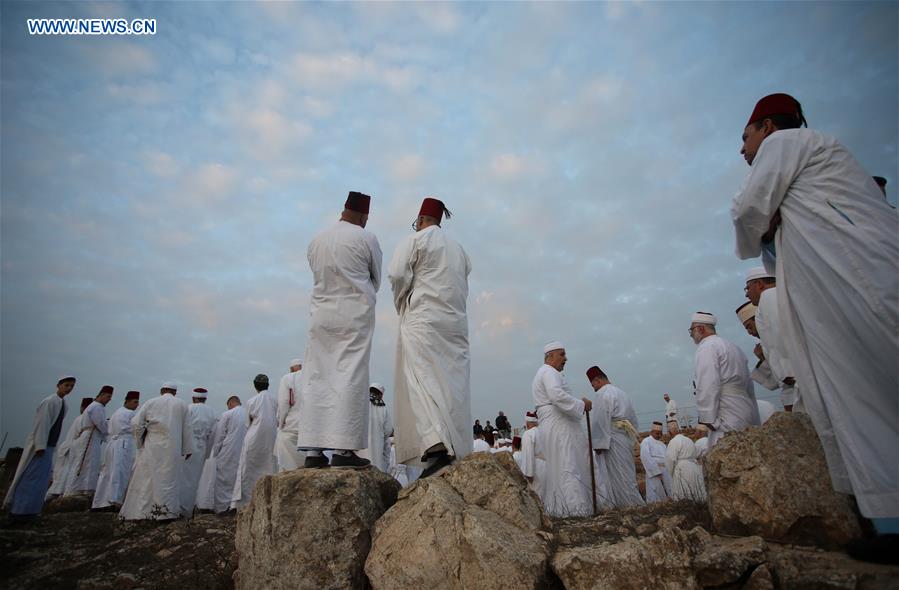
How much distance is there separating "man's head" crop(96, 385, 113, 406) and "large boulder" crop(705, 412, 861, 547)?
13400 mm

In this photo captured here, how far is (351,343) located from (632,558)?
8.52ft

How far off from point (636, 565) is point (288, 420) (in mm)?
6705

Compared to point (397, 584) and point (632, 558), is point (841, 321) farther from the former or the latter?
→ point (397, 584)

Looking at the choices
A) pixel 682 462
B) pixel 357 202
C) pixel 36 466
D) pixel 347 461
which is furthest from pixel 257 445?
pixel 682 462

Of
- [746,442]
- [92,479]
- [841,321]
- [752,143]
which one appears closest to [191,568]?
[746,442]

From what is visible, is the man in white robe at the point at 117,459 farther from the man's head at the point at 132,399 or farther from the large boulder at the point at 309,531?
the large boulder at the point at 309,531

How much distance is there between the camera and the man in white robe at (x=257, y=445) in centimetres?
911

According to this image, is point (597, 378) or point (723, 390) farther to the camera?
point (597, 378)

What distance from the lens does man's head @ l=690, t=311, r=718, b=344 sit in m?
5.71

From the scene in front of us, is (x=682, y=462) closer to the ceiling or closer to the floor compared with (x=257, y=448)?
closer to the floor

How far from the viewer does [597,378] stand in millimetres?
8773

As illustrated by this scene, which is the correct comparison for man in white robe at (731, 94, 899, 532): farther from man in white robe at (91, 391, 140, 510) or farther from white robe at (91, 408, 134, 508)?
white robe at (91, 408, 134, 508)

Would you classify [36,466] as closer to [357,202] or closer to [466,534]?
[357,202]

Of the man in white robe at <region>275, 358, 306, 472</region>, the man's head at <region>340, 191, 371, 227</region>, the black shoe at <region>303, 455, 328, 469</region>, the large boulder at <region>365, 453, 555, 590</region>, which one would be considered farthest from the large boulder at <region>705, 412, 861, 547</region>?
the man in white robe at <region>275, 358, 306, 472</region>
